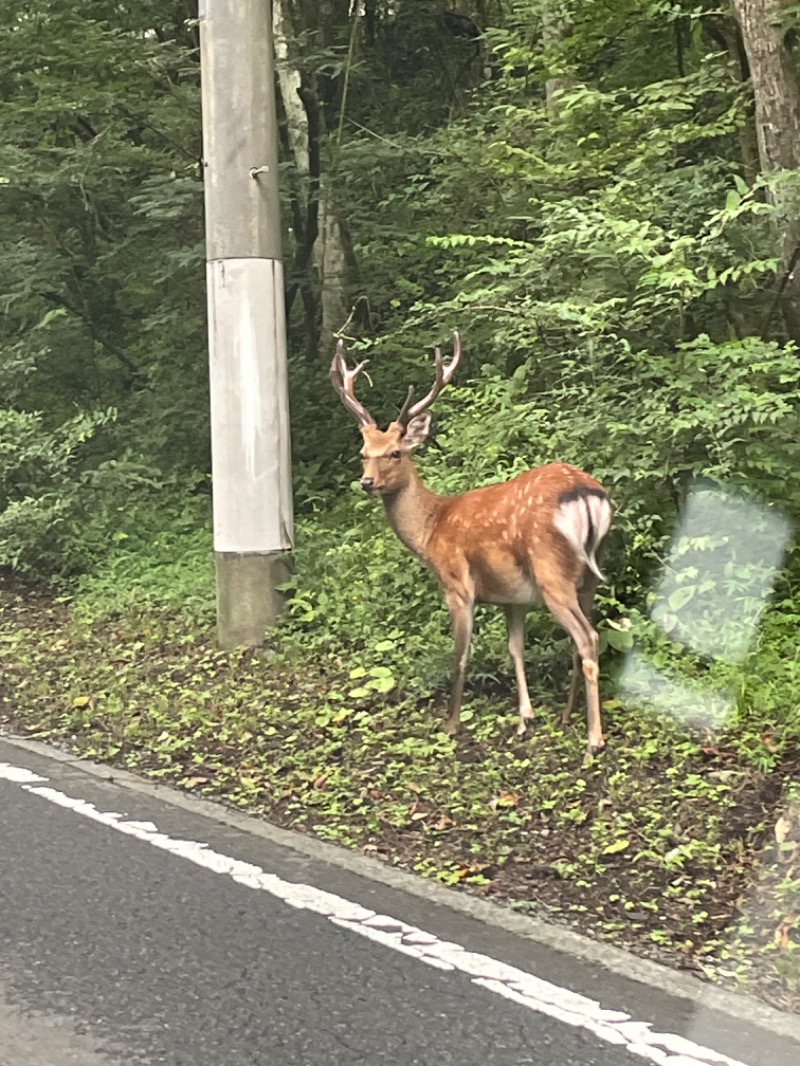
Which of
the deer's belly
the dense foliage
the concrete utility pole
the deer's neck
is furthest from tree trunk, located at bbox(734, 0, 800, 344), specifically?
the concrete utility pole

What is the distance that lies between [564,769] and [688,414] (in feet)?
7.35

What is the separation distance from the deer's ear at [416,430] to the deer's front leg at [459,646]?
98 centimetres

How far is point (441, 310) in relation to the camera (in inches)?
337

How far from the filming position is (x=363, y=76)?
1407cm

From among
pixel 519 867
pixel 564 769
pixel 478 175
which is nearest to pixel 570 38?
pixel 478 175

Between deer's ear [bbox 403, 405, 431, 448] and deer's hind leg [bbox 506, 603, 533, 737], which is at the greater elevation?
deer's ear [bbox 403, 405, 431, 448]

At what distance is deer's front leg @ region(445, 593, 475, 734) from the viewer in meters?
6.69

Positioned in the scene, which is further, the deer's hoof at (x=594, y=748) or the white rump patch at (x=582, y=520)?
the white rump patch at (x=582, y=520)

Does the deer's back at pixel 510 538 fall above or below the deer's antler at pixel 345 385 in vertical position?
below

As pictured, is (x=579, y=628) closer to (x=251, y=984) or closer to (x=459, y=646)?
(x=459, y=646)

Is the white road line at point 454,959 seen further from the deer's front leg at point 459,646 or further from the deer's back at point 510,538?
the deer's back at point 510,538

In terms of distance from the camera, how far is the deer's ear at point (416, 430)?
23.1ft

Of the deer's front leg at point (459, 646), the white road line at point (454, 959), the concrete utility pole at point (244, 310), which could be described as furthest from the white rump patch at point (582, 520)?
the concrete utility pole at point (244, 310)

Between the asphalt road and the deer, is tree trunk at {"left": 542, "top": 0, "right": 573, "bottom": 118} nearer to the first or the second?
the deer
